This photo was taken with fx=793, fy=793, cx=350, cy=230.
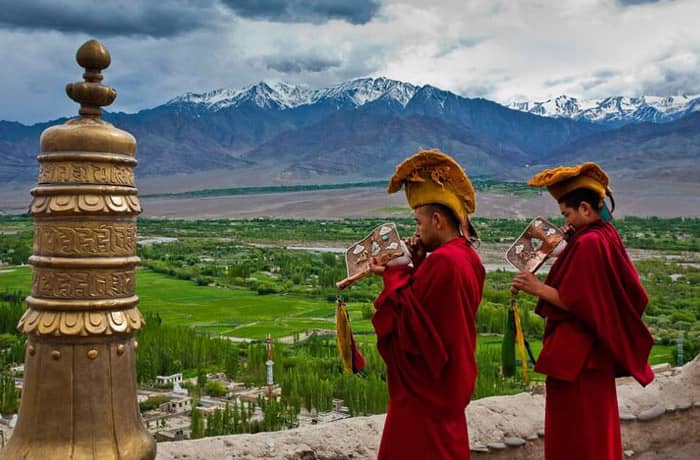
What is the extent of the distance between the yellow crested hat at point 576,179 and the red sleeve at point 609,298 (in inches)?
8.1

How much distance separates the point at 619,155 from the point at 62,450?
148 m

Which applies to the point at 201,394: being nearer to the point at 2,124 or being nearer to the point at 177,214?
the point at 177,214

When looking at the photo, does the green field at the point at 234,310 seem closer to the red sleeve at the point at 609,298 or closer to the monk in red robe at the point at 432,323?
the red sleeve at the point at 609,298

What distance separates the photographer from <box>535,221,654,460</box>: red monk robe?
306 centimetres

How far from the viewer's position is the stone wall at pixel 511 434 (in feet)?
12.3

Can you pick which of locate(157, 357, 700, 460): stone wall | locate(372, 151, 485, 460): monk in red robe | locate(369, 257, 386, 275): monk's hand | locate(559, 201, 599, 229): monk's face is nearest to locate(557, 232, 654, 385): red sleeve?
locate(559, 201, 599, 229): monk's face

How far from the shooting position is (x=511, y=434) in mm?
4340

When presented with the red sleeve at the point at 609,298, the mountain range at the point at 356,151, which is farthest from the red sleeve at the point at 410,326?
the mountain range at the point at 356,151

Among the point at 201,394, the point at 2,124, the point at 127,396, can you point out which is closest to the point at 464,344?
the point at 127,396

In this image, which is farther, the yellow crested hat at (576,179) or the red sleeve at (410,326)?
the yellow crested hat at (576,179)

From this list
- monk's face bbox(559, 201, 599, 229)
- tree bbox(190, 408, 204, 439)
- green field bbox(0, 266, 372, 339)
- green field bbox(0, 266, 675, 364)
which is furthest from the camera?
green field bbox(0, 266, 372, 339)

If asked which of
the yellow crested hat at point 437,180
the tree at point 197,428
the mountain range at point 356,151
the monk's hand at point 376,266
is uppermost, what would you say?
the mountain range at point 356,151

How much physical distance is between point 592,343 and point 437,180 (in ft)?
3.02

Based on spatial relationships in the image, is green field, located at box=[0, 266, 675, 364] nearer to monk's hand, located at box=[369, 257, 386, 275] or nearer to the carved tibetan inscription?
monk's hand, located at box=[369, 257, 386, 275]
